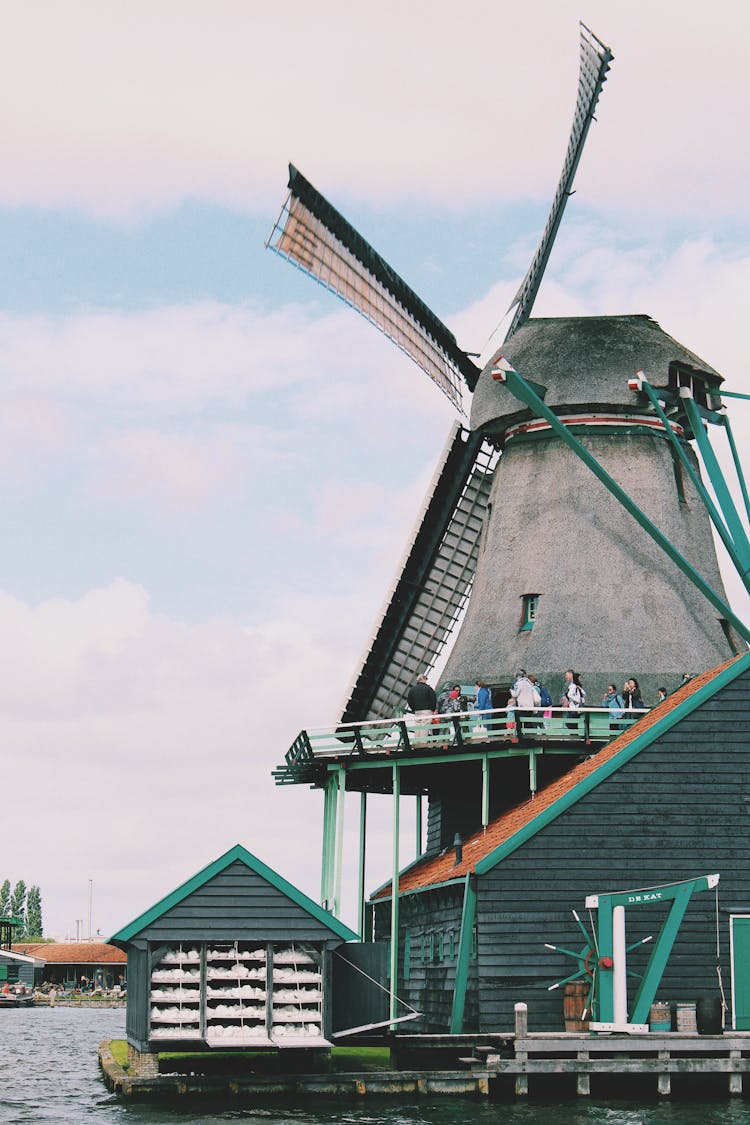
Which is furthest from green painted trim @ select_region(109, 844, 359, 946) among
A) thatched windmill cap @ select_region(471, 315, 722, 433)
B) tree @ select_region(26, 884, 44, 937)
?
tree @ select_region(26, 884, 44, 937)

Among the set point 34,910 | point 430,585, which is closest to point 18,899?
point 34,910

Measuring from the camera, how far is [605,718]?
29344 millimetres

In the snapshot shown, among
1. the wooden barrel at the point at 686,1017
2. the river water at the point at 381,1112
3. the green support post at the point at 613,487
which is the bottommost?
the river water at the point at 381,1112

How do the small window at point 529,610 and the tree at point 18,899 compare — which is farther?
the tree at point 18,899

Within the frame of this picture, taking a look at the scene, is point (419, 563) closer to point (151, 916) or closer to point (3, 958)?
point (151, 916)

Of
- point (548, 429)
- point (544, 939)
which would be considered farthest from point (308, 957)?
point (548, 429)

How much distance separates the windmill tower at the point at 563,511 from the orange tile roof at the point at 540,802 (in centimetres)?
284

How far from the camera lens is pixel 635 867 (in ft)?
83.6

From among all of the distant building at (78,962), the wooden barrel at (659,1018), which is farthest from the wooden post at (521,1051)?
the distant building at (78,962)

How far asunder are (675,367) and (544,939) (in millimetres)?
12746

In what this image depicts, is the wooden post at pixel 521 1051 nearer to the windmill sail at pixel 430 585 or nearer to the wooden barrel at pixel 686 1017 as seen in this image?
the wooden barrel at pixel 686 1017

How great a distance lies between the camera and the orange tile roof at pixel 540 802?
26188 mm

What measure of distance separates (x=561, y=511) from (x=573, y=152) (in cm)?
785

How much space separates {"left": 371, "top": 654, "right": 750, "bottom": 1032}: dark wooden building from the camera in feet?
82.4
